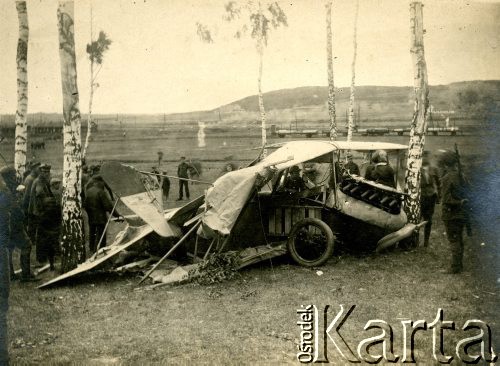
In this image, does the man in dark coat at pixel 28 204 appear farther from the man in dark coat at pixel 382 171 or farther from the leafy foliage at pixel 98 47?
the man in dark coat at pixel 382 171

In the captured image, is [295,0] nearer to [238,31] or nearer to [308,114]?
[238,31]

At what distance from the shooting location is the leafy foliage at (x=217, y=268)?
6.58 meters

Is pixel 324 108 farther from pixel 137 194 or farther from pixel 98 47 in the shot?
pixel 137 194

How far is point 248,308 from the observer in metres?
5.78

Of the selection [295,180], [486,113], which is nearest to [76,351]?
[295,180]

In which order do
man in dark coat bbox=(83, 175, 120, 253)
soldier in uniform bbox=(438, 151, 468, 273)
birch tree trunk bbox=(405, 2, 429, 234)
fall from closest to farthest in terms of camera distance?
1. soldier in uniform bbox=(438, 151, 468, 273)
2. birch tree trunk bbox=(405, 2, 429, 234)
3. man in dark coat bbox=(83, 175, 120, 253)

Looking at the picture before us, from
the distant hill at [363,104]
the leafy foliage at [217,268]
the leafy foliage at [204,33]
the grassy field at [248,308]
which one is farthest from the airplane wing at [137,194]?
the distant hill at [363,104]

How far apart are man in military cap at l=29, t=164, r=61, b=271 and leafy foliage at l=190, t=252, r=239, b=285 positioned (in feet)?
9.28

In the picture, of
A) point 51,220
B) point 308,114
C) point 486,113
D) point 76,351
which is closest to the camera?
point 76,351

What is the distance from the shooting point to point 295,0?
6.21m

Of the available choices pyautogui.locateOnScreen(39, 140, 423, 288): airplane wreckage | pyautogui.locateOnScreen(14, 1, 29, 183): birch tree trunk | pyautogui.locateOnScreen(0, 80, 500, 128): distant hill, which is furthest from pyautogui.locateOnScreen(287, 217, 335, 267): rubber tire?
pyautogui.locateOnScreen(14, 1, 29, 183): birch tree trunk

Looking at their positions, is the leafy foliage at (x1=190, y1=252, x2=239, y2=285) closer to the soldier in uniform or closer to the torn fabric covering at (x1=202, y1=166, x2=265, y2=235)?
the torn fabric covering at (x1=202, y1=166, x2=265, y2=235)

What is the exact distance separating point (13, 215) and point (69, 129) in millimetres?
1886

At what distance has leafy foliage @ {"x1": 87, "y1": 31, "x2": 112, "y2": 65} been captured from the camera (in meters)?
6.85
